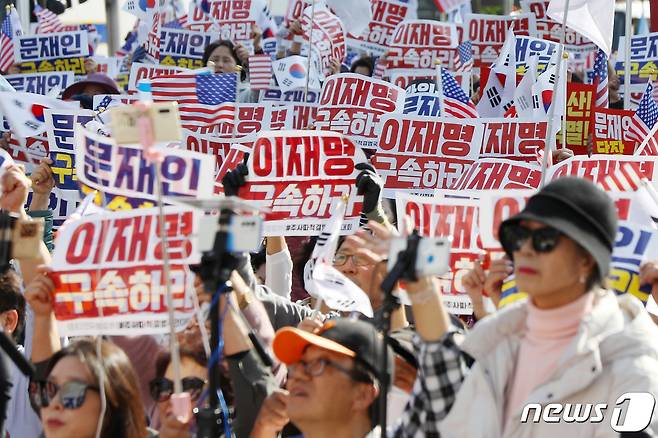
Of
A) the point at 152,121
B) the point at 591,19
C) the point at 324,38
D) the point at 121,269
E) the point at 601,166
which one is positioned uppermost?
the point at 152,121

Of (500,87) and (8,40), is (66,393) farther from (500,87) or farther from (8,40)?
(8,40)

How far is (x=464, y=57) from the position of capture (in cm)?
1285

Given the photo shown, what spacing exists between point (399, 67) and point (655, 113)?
3509mm

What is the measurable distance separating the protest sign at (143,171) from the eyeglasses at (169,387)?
67 cm

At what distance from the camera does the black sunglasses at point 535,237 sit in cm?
340

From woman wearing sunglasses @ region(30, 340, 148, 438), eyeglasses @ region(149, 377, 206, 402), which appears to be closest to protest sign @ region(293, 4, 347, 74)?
eyeglasses @ region(149, 377, 206, 402)

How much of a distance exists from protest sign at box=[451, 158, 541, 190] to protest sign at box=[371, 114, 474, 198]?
73cm

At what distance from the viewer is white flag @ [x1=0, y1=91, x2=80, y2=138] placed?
271 inches

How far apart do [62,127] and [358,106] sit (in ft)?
6.90

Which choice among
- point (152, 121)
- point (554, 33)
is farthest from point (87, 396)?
point (554, 33)

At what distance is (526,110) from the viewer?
8891 millimetres

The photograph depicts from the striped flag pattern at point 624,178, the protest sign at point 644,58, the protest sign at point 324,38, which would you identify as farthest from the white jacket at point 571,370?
the protest sign at point 644,58

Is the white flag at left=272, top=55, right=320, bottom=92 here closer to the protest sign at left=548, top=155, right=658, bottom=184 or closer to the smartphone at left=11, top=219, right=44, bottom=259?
the protest sign at left=548, top=155, right=658, bottom=184

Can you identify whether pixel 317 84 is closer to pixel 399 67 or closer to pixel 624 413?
pixel 399 67
